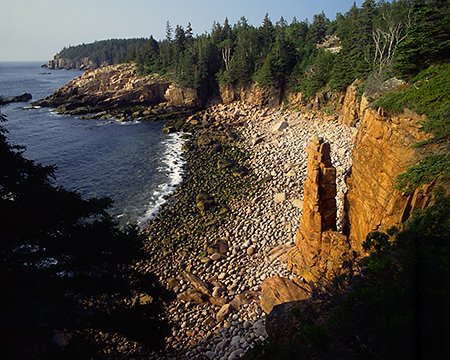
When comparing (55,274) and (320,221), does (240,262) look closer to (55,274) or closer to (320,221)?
(320,221)

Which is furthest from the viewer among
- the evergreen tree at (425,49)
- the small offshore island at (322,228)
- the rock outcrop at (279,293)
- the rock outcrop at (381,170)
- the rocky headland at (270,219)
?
the rock outcrop at (279,293)

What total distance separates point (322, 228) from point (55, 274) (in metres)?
9.95

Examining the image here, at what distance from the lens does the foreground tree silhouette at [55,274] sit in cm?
512

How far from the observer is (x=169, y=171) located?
26.8 m

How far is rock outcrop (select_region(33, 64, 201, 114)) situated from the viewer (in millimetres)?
50094

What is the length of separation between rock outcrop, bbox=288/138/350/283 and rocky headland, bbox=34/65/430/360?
0.14 feet

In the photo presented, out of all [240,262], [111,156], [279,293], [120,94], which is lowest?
[240,262]

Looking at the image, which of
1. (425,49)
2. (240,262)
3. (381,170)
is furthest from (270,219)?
(425,49)

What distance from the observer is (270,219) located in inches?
687

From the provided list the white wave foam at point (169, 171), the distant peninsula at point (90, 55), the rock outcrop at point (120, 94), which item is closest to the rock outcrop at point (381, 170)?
the white wave foam at point (169, 171)

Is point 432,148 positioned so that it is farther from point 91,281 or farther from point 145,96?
point 145,96

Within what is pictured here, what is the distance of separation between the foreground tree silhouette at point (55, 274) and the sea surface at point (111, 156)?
39.3 feet

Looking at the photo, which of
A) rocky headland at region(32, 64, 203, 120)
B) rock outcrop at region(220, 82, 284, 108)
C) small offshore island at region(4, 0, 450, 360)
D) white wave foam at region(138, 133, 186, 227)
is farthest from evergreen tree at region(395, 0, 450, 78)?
rocky headland at region(32, 64, 203, 120)

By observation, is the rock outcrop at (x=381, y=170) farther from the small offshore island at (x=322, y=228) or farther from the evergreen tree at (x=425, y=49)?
the evergreen tree at (x=425, y=49)
